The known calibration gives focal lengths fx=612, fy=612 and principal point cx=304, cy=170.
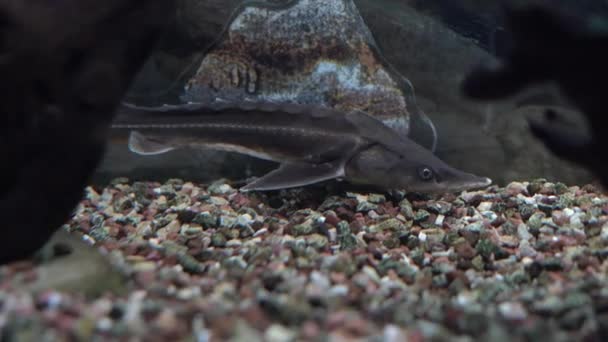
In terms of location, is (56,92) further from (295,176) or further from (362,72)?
(362,72)

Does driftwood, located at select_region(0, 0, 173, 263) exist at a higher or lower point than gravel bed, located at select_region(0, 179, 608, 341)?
higher

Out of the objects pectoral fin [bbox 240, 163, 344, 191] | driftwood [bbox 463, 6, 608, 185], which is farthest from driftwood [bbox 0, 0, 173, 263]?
pectoral fin [bbox 240, 163, 344, 191]

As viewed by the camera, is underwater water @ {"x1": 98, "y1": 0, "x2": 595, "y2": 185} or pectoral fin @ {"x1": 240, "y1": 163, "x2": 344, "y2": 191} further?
underwater water @ {"x1": 98, "y1": 0, "x2": 595, "y2": 185}

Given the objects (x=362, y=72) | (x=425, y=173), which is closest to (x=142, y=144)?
(x=362, y=72)

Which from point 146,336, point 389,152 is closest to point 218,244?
point 389,152

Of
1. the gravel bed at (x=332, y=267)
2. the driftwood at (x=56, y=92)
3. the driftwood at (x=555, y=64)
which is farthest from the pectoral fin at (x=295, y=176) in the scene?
the driftwood at (x=555, y=64)

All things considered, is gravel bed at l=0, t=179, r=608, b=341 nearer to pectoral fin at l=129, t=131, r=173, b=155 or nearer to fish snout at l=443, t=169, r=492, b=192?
fish snout at l=443, t=169, r=492, b=192

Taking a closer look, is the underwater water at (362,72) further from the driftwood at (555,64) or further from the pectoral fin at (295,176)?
the driftwood at (555,64)
